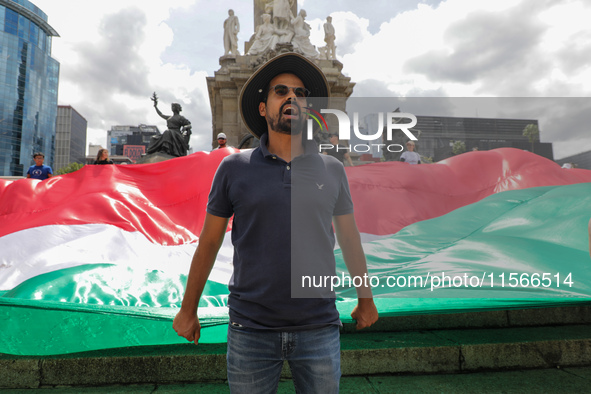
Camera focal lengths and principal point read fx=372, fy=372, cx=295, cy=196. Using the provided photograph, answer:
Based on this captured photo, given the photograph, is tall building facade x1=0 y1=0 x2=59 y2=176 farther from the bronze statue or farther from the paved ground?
the paved ground

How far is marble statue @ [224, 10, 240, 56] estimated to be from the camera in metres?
21.5

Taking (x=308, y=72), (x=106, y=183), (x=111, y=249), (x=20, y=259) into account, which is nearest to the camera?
(x=308, y=72)

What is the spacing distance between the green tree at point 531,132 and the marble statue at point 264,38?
1830 cm

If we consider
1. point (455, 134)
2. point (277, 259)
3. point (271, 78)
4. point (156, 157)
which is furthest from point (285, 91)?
point (156, 157)

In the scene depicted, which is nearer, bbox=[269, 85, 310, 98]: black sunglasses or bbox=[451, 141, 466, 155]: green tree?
bbox=[269, 85, 310, 98]: black sunglasses

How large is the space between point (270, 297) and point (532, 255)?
257 centimetres

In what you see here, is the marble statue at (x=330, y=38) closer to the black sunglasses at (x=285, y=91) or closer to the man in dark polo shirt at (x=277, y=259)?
the black sunglasses at (x=285, y=91)

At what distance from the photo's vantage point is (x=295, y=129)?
1556 millimetres

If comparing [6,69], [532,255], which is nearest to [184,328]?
[532,255]

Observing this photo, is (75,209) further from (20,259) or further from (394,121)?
(394,121)

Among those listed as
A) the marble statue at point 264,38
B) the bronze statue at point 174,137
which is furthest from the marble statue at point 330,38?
the bronze statue at point 174,137

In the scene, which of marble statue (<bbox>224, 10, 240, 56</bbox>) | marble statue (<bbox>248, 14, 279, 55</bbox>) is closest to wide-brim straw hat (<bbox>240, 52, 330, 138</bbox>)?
marble statue (<bbox>248, 14, 279, 55</bbox>)

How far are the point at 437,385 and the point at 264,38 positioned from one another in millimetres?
20570

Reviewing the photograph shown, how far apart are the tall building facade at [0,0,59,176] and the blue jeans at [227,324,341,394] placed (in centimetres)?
12780
